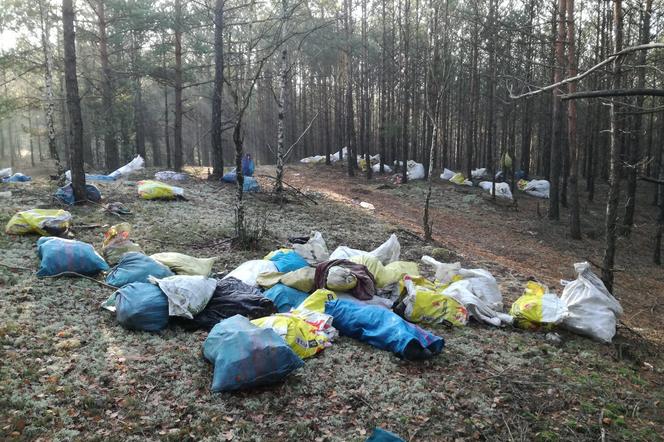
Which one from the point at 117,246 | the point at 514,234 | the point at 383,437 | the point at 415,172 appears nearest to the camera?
the point at 383,437

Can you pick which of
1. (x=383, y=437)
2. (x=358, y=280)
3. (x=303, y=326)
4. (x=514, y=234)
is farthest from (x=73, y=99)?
(x=514, y=234)

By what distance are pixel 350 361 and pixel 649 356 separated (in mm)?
3505

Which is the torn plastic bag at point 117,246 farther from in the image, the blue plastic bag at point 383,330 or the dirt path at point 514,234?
the dirt path at point 514,234

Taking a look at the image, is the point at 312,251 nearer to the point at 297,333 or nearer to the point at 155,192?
the point at 297,333

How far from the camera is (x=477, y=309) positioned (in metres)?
5.44

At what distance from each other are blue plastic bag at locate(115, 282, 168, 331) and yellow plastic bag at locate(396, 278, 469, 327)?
258 cm

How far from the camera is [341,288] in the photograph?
5.11 m

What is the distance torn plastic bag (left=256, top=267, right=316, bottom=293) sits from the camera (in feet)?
17.1

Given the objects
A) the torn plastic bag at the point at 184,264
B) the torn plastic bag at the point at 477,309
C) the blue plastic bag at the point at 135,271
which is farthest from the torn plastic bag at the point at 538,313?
the blue plastic bag at the point at 135,271

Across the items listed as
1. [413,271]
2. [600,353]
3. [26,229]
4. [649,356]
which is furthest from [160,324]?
[649,356]

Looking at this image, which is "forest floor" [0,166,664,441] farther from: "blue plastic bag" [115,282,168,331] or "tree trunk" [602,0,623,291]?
"tree trunk" [602,0,623,291]

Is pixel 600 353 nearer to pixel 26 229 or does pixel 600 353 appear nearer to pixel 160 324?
pixel 160 324

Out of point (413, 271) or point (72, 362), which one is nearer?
point (72, 362)

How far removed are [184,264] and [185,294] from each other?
121 centimetres
